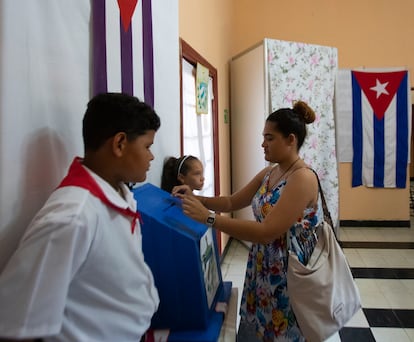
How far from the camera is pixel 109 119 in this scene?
2.45 ft

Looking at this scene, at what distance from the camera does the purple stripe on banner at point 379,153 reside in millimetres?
4797

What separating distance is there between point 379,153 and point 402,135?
34 centimetres

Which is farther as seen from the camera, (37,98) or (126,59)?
(126,59)

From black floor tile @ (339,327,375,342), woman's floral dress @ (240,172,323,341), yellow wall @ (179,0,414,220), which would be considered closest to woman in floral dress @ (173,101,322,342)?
woman's floral dress @ (240,172,323,341)

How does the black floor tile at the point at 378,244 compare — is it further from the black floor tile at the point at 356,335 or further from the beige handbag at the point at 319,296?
the beige handbag at the point at 319,296

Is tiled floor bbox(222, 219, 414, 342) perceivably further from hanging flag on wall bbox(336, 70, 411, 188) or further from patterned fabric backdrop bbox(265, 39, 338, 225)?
hanging flag on wall bbox(336, 70, 411, 188)

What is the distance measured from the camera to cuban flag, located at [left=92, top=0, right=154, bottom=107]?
972 mm

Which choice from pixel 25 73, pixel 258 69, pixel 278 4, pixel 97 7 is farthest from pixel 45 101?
pixel 278 4

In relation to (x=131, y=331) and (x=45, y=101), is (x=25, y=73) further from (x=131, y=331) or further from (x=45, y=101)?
(x=131, y=331)

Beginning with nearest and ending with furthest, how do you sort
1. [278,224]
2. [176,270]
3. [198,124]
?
[176,270] < [278,224] < [198,124]

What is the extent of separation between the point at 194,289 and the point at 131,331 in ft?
0.82

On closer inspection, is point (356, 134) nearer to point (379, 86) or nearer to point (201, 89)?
point (379, 86)

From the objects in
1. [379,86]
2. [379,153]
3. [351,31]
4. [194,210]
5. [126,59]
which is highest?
[351,31]

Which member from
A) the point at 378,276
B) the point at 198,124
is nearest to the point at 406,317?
the point at 378,276
